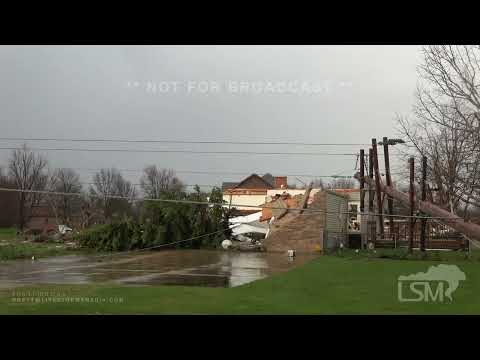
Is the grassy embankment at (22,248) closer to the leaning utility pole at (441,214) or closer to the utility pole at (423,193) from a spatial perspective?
the leaning utility pole at (441,214)

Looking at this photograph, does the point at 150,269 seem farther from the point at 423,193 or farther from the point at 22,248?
the point at 423,193

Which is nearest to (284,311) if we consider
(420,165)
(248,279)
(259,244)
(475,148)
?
(248,279)

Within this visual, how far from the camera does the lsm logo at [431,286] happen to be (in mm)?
5957

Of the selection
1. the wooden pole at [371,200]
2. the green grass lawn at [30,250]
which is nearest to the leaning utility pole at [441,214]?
the wooden pole at [371,200]

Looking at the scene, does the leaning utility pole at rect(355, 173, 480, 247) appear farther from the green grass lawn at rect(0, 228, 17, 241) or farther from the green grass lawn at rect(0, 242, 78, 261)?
the green grass lawn at rect(0, 242, 78, 261)

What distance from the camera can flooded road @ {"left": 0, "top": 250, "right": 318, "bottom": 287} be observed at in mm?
7875

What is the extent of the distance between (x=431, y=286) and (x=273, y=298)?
76.9 inches

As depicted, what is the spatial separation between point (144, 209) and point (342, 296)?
16.8 ft

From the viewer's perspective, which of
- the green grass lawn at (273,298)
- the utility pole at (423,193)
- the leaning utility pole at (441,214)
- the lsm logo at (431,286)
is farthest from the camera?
the utility pole at (423,193)

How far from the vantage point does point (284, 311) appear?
5789 millimetres

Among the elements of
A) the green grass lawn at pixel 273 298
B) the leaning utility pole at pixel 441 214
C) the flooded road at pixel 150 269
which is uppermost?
the leaning utility pole at pixel 441 214

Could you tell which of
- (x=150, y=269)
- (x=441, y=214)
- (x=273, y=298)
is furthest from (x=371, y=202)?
(x=150, y=269)

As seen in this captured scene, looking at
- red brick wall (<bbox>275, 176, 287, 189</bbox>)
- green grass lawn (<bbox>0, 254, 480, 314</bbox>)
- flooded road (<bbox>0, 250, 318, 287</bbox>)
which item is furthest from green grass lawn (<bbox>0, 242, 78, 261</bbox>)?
red brick wall (<bbox>275, 176, 287, 189</bbox>)

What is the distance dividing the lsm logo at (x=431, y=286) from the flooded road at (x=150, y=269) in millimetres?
2627
